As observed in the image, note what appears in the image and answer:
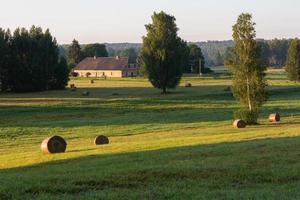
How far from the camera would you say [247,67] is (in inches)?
1565

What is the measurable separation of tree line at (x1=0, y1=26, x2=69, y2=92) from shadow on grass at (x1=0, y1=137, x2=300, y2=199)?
6661 cm

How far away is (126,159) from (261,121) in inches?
1011

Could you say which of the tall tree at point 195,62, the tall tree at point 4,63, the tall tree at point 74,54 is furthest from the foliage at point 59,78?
the tall tree at point 74,54

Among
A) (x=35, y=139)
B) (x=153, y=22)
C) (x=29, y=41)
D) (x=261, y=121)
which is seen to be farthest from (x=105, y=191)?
(x=29, y=41)

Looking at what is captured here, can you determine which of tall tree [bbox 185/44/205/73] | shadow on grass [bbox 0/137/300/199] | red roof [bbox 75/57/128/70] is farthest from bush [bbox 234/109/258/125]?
red roof [bbox 75/57/128/70]

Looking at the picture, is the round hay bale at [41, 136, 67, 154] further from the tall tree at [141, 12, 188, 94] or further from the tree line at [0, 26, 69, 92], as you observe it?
the tree line at [0, 26, 69, 92]

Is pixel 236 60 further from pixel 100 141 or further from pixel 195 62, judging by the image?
pixel 195 62

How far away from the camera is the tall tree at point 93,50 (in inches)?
7397

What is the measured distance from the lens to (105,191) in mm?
12414

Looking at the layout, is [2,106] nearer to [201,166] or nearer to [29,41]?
[29,41]

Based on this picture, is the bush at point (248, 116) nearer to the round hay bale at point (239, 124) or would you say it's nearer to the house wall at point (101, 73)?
A: the round hay bale at point (239, 124)

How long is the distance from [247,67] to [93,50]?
15301cm

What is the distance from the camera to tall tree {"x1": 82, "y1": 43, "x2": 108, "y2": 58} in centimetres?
18788

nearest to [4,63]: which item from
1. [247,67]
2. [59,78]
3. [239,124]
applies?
[59,78]
